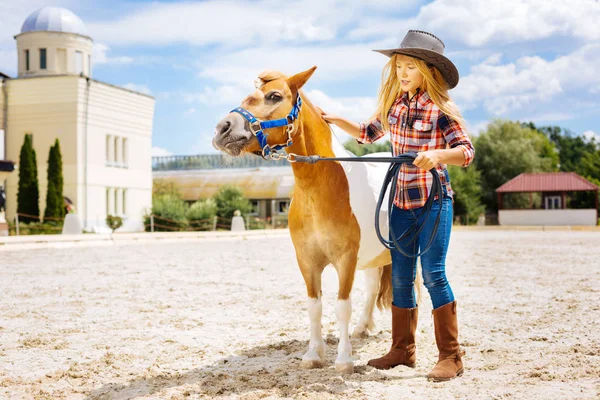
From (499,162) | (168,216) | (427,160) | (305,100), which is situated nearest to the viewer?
(427,160)

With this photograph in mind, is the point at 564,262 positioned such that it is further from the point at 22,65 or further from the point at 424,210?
the point at 22,65

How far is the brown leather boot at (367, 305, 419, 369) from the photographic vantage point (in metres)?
4.43

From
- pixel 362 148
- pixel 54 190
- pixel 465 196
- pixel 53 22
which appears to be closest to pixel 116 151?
pixel 53 22

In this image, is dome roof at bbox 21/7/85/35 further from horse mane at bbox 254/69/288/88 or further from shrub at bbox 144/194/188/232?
horse mane at bbox 254/69/288/88

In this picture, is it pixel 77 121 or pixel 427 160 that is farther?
pixel 77 121

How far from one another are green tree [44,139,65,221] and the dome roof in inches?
465

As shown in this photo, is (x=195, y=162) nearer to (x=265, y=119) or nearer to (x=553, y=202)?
(x=553, y=202)

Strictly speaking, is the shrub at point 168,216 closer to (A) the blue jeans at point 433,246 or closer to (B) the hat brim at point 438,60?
(A) the blue jeans at point 433,246

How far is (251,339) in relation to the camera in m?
5.62

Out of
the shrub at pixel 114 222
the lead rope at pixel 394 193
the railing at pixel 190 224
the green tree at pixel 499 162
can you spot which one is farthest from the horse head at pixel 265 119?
the green tree at pixel 499 162

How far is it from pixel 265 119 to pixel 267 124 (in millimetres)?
43

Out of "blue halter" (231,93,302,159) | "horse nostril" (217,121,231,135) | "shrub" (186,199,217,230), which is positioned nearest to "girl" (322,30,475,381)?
"blue halter" (231,93,302,159)

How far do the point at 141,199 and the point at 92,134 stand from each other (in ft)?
19.8

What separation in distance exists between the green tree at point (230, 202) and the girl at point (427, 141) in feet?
95.3
